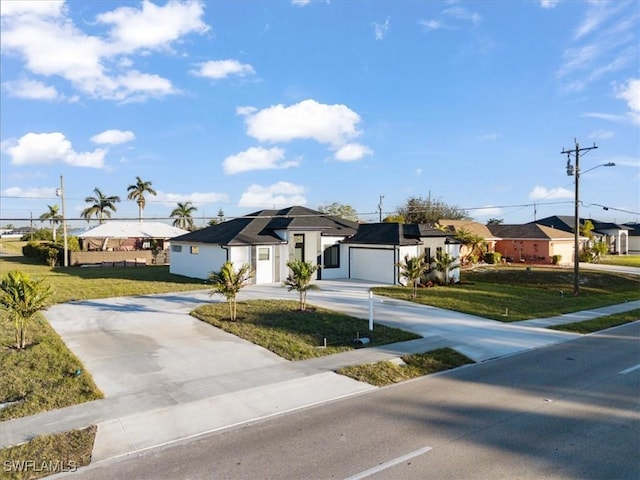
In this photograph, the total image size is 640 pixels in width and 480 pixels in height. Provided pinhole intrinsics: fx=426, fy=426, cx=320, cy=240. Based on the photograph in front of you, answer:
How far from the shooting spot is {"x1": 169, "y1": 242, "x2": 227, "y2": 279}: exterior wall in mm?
25081

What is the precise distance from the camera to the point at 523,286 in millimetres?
28203

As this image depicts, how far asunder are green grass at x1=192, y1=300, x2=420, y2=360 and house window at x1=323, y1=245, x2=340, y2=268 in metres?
10.4

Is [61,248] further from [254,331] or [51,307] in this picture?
[254,331]

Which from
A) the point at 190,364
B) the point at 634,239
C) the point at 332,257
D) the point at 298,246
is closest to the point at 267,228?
the point at 298,246

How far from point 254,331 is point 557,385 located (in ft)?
27.8

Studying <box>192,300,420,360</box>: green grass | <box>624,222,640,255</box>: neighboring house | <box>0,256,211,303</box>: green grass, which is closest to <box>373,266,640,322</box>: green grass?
<box>192,300,420,360</box>: green grass

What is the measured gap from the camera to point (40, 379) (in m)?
9.11

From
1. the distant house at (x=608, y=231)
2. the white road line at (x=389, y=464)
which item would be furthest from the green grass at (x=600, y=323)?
the distant house at (x=608, y=231)

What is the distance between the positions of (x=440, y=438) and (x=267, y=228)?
21646 mm

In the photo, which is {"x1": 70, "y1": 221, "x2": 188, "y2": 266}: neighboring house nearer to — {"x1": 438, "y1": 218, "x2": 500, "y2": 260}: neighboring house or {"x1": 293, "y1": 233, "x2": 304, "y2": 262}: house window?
{"x1": 293, "y1": 233, "x2": 304, "y2": 262}: house window

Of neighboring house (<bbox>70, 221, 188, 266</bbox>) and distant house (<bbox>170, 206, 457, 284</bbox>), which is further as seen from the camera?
neighboring house (<bbox>70, 221, 188, 266</bbox>)

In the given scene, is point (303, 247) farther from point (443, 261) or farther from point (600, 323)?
point (600, 323)

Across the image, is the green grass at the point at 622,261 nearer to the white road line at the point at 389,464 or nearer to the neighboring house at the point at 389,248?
the neighboring house at the point at 389,248

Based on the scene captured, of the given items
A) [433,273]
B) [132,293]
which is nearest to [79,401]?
[132,293]
